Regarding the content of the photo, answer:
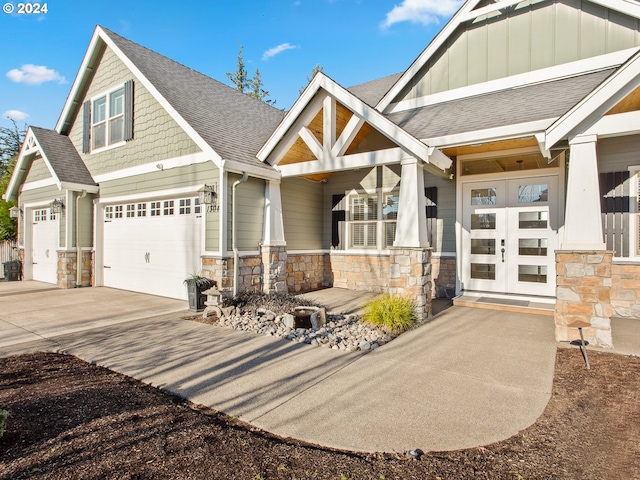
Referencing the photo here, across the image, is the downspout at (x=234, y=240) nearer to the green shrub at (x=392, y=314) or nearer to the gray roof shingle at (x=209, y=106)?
the gray roof shingle at (x=209, y=106)

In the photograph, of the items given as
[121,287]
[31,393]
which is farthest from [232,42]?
[31,393]

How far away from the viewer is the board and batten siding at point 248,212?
747cm

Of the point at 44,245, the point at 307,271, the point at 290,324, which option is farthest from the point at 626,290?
the point at 44,245

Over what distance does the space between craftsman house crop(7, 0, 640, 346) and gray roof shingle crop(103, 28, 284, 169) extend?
0.06 metres

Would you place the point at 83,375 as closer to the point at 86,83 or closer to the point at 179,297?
the point at 179,297

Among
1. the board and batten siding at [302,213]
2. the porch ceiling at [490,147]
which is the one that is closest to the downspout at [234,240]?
the board and batten siding at [302,213]

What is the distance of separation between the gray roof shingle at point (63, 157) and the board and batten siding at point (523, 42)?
30.2 feet

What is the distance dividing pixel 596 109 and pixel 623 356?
3248 millimetres

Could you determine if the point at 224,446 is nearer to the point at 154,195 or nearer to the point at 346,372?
the point at 346,372

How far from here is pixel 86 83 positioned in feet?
35.6

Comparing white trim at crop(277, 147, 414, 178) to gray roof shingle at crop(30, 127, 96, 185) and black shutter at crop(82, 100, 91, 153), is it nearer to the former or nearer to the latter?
gray roof shingle at crop(30, 127, 96, 185)

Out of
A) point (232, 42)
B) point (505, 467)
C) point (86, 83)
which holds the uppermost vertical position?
point (232, 42)

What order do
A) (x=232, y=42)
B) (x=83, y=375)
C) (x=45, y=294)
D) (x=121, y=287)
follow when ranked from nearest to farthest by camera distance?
1. (x=83, y=375)
2. (x=45, y=294)
3. (x=121, y=287)
4. (x=232, y=42)

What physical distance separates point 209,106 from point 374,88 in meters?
5.26
